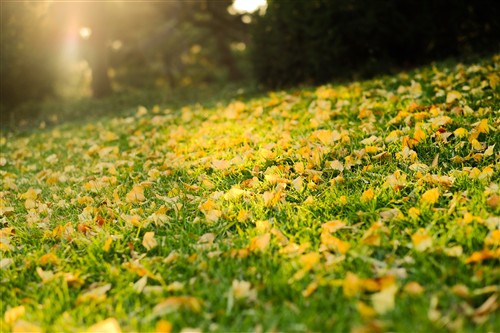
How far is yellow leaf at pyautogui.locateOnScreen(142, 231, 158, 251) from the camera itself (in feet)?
7.41

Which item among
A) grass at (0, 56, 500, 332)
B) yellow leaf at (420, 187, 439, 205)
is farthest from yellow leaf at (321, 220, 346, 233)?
yellow leaf at (420, 187, 439, 205)

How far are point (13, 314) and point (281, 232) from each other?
117cm

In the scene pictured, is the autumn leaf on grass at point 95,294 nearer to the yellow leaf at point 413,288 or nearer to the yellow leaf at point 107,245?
the yellow leaf at point 107,245

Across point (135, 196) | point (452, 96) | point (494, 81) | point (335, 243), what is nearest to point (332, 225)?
point (335, 243)

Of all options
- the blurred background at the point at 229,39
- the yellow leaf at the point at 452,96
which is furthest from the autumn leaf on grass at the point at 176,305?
the blurred background at the point at 229,39

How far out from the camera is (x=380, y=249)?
6.36 feet

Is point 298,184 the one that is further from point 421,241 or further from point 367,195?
point 421,241

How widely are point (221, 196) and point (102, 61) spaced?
41.7ft

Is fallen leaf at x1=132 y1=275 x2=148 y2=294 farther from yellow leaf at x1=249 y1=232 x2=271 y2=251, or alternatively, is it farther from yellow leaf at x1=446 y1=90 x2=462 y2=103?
yellow leaf at x1=446 y1=90 x2=462 y2=103

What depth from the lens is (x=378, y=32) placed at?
7.87 m

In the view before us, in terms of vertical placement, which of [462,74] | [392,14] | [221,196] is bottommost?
[221,196]

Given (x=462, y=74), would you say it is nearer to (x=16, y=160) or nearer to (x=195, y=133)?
(x=195, y=133)

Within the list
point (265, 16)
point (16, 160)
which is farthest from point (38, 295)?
point (265, 16)

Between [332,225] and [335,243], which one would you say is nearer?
[335,243]
